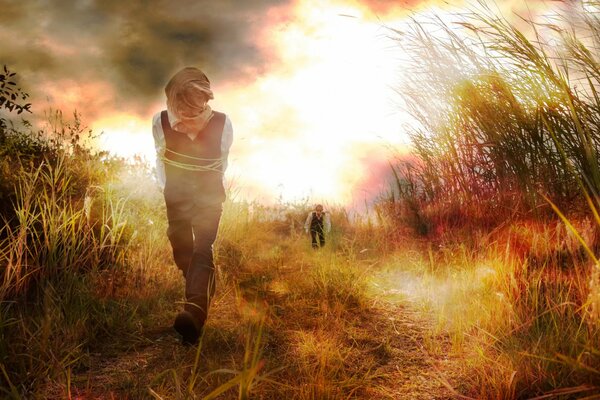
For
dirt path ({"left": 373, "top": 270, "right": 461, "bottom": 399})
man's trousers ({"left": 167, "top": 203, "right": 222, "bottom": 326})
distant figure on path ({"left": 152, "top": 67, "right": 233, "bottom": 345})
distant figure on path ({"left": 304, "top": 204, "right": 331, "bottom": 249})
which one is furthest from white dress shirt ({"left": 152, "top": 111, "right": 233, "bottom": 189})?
distant figure on path ({"left": 304, "top": 204, "right": 331, "bottom": 249})

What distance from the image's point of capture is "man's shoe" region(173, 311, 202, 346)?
2375 mm

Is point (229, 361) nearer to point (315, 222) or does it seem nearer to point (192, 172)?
point (192, 172)

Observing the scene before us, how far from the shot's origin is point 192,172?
2.79 m

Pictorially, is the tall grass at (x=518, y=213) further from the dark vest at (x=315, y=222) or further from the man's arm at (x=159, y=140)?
the dark vest at (x=315, y=222)

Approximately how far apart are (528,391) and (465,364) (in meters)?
0.39

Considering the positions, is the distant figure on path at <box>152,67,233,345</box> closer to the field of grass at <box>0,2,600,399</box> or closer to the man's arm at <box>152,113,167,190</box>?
the man's arm at <box>152,113,167,190</box>

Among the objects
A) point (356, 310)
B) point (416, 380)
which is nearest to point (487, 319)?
point (416, 380)

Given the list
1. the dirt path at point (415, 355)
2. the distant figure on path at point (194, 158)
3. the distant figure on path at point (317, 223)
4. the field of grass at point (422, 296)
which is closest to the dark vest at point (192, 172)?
the distant figure on path at point (194, 158)

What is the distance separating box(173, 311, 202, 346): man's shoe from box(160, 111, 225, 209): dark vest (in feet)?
2.41

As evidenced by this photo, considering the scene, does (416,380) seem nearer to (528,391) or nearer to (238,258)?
(528,391)

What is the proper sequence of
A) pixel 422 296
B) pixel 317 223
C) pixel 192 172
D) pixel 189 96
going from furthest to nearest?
pixel 317 223 < pixel 422 296 < pixel 192 172 < pixel 189 96

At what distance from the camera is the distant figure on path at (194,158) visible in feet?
8.87

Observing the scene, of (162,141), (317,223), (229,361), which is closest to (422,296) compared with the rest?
(229,361)

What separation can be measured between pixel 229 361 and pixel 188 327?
31 centimetres
